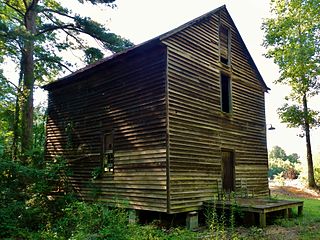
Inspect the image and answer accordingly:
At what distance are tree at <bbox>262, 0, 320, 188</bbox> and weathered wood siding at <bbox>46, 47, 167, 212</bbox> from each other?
13.0 m

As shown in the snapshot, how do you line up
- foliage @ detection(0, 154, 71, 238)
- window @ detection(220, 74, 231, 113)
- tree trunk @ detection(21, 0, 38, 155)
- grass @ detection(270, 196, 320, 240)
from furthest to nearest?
1. tree trunk @ detection(21, 0, 38, 155)
2. window @ detection(220, 74, 231, 113)
3. foliage @ detection(0, 154, 71, 238)
4. grass @ detection(270, 196, 320, 240)

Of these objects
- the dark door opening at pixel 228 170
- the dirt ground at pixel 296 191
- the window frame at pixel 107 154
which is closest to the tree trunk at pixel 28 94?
the window frame at pixel 107 154

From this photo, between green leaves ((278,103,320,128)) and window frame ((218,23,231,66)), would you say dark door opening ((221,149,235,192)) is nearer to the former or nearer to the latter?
window frame ((218,23,231,66))

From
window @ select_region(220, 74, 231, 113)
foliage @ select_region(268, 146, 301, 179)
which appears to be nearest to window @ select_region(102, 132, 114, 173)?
window @ select_region(220, 74, 231, 113)

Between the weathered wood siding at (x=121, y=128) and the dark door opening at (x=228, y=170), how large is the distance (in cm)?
363

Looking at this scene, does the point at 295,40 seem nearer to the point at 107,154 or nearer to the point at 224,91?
the point at 224,91

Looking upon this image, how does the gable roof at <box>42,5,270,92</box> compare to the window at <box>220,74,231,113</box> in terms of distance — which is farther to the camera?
the window at <box>220,74,231,113</box>

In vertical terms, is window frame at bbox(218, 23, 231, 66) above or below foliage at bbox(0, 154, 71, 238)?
above

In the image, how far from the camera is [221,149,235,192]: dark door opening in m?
12.3

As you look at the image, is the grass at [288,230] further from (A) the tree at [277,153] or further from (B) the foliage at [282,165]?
(A) the tree at [277,153]

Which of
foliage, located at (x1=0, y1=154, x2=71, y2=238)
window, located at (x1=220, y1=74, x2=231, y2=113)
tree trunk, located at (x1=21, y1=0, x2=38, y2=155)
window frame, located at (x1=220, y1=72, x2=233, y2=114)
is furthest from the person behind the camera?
tree trunk, located at (x1=21, y1=0, x2=38, y2=155)

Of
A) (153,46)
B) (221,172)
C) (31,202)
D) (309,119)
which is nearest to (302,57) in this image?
(309,119)

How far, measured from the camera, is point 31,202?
39.7 feet

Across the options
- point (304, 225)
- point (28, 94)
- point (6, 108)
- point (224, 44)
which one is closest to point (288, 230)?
point (304, 225)
